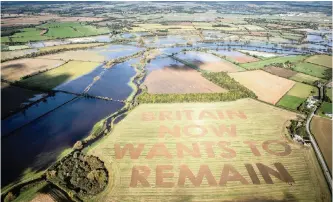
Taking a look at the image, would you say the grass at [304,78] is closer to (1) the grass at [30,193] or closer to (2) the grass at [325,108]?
(2) the grass at [325,108]

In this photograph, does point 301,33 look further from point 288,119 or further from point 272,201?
point 272,201

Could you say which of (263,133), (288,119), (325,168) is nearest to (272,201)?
(325,168)

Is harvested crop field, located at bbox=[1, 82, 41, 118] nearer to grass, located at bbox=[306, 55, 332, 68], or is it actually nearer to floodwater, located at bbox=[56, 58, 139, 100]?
floodwater, located at bbox=[56, 58, 139, 100]

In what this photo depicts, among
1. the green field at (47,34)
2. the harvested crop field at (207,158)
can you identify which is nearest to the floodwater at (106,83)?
the harvested crop field at (207,158)

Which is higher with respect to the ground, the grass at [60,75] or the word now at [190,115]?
the grass at [60,75]

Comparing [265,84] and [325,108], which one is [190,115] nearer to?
[265,84]

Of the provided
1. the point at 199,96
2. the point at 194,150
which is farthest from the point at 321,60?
the point at 194,150
